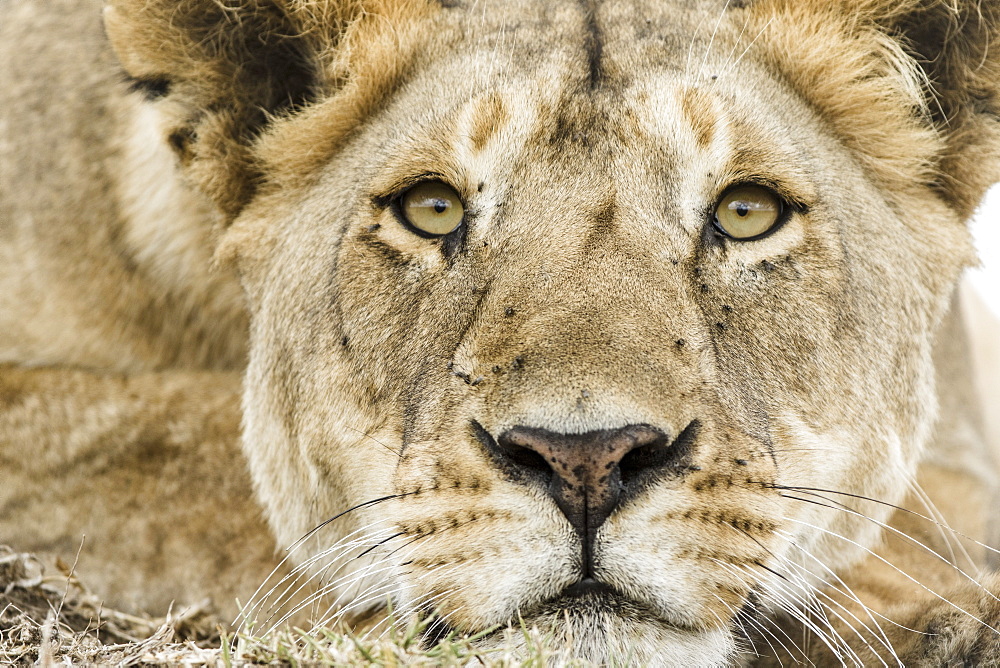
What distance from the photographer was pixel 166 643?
94.7 inches

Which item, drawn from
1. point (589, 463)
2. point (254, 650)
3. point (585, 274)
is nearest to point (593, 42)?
point (585, 274)

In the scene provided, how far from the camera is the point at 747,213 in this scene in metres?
2.87

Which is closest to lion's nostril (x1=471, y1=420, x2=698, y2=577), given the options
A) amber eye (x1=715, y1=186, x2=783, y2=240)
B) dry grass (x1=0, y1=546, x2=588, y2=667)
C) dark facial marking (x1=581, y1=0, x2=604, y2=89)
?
dry grass (x1=0, y1=546, x2=588, y2=667)

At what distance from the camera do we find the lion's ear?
3186 millimetres

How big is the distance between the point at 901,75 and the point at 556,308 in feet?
4.50

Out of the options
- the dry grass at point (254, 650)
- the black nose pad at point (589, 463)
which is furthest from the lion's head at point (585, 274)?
the dry grass at point (254, 650)

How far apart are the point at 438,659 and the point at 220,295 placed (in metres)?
2.16

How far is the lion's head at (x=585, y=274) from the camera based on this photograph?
2283 millimetres

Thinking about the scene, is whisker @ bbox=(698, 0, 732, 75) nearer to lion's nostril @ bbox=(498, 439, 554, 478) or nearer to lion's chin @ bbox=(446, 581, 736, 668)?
lion's nostril @ bbox=(498, 439, 554, 478)

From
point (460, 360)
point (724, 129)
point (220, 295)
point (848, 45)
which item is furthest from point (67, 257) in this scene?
point (848, 45)

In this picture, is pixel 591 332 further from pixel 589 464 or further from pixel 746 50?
pixel 746 50

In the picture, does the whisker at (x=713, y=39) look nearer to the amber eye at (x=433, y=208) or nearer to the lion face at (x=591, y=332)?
the lion face at (x=591, y=332)

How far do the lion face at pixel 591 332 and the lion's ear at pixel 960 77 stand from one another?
15 centimetres

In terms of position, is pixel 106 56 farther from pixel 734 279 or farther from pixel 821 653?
pixel 821 653
